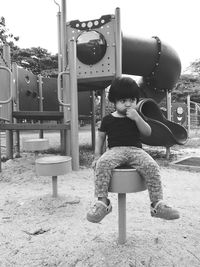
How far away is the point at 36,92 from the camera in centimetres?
612

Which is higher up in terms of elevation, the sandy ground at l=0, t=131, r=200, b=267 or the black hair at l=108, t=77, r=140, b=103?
the black hair at l=108, t=77, r=140, b=103

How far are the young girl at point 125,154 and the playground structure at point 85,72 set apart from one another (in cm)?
238

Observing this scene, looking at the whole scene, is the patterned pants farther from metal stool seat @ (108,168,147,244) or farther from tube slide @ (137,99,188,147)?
tube slide @ (137,99,188,147)

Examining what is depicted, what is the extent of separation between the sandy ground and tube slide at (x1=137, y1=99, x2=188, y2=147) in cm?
141

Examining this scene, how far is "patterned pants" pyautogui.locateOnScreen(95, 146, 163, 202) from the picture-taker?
5.52 ft

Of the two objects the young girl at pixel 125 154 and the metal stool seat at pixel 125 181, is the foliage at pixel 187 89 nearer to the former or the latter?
the young girl at pixel 125 154

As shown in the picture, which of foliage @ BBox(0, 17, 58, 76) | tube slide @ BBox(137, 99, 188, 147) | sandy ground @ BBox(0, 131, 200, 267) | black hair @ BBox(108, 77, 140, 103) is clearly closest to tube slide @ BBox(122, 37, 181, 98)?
tube slide @ BBox(137, 99, 188, 147)

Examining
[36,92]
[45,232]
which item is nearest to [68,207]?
[45,232]

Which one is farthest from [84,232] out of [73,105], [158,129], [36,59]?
[36,59]

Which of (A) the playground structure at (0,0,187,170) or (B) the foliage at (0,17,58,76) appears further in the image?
(B) the foliage at (0,17,58,76)

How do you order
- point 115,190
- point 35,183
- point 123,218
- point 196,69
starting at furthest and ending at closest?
point 196,69
point 35,183
point 123,218
point 115,190

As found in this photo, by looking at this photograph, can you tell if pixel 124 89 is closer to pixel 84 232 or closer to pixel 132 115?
pixel 132 115

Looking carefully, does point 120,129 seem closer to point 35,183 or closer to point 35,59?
point 35,183

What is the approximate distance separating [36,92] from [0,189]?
3.13 m
